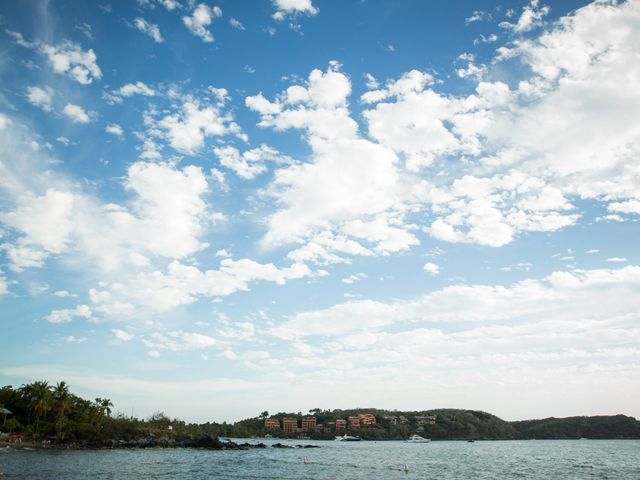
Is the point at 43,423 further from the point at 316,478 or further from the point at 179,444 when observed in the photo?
the point at 316,478

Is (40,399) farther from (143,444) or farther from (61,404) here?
(143,444)

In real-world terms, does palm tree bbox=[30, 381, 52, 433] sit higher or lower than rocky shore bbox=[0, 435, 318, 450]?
higher

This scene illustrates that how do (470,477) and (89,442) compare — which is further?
(89,442)

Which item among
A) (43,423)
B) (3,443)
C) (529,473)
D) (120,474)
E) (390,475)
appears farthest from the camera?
(43,423)

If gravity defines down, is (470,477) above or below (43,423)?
below

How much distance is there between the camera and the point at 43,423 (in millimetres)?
104250

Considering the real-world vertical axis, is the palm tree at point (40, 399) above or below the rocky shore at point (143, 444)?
above

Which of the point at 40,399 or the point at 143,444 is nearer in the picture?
the point at 40,399

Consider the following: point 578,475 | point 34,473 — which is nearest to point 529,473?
point 578,475

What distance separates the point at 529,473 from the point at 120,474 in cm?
6046

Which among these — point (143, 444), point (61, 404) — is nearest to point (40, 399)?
point (61, 404)

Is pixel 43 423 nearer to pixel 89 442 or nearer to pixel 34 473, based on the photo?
pixel 89 442

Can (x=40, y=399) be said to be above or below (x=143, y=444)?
above

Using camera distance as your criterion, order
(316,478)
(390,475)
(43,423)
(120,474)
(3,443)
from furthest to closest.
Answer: (43,423) < (3,443) < (390,475) < (316,478) < (120,474)
